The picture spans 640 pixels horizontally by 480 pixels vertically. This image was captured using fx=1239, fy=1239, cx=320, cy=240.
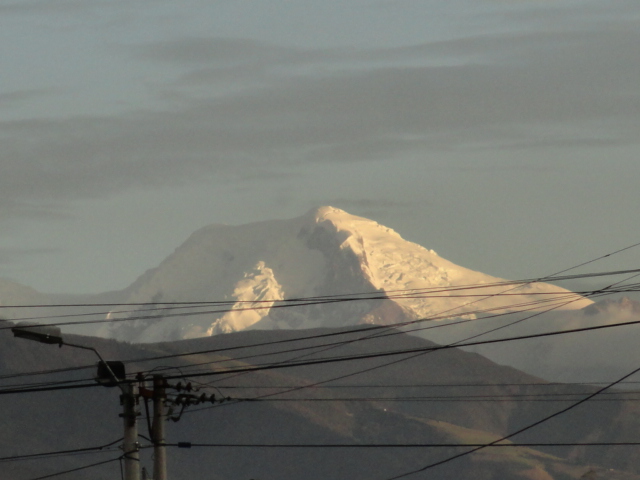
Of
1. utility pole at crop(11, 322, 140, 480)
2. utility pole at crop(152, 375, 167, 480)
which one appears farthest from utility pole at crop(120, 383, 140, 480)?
utility pole at crop(152, 375, 167, 480)

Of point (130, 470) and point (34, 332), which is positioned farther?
point (130, 470)

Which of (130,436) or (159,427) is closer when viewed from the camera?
(130,436)

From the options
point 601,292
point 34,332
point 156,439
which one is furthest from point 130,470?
point 601,292

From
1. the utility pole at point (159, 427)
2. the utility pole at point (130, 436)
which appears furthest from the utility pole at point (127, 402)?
the utility pole at point (159, 427)

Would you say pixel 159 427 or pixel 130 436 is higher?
pixel 159 427

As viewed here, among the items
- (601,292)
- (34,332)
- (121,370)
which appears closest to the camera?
(34,332)

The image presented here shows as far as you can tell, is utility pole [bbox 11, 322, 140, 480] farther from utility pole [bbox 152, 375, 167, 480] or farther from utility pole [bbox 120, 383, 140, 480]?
utility pole [bbox 152, 375, 167, 480]

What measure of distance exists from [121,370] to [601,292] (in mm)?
15080

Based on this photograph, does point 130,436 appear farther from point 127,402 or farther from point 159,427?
point 159,427

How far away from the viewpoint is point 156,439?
3800 cm

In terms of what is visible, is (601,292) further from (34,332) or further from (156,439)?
(34,332)

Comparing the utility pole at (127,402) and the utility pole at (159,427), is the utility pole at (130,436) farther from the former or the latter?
the utility pole at (159,427)

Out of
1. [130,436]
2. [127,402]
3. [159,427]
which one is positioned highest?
[127,402]

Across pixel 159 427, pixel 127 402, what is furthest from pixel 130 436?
pixel 159 427
